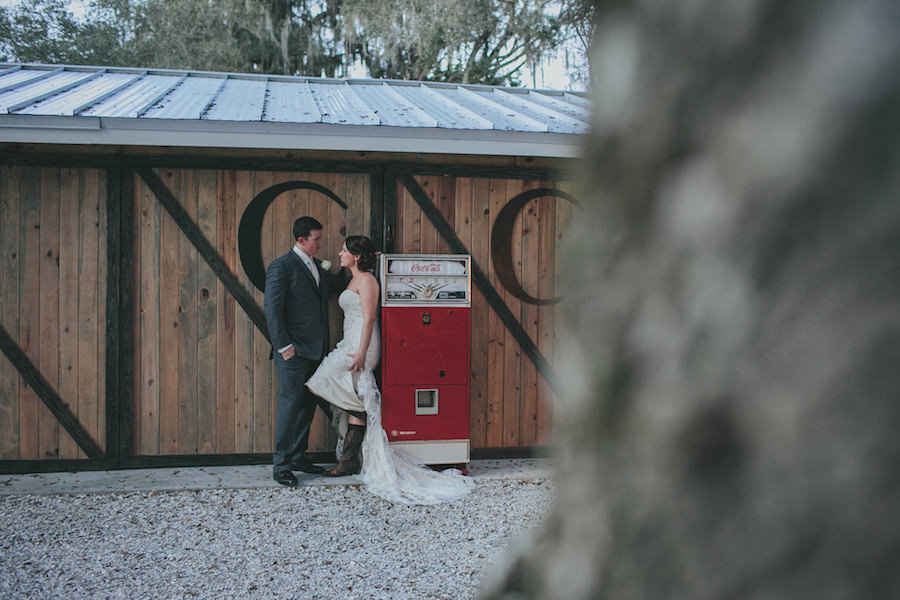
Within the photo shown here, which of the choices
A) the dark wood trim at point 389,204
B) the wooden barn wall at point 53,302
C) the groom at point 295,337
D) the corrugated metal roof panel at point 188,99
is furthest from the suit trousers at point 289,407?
the corrugated metal roof panel at point 188,99

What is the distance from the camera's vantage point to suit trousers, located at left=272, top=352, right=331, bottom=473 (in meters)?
6.09

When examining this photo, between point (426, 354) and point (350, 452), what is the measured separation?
44.8 inches

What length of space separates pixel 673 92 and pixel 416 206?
648cm

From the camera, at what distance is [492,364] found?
→ 6941mm

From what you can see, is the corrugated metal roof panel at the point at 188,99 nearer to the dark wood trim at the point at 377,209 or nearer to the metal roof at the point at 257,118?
the metal roof at the point at 257,118

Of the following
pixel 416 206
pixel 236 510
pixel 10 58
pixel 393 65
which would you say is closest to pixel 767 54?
pixel 236 510

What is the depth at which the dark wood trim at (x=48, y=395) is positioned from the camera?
20.4 feet

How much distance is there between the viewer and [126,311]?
20.9ft

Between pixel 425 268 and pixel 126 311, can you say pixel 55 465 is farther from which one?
pixel 425 268

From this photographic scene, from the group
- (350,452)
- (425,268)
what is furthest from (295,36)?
(350,452)

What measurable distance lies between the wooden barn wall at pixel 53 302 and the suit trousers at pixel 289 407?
173 centimetres

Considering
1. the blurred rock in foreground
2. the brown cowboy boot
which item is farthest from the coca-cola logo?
the blurred rock in foreground

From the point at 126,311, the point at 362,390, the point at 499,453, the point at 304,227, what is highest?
the point at 304,227

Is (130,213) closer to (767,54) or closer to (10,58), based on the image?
(767,54)
